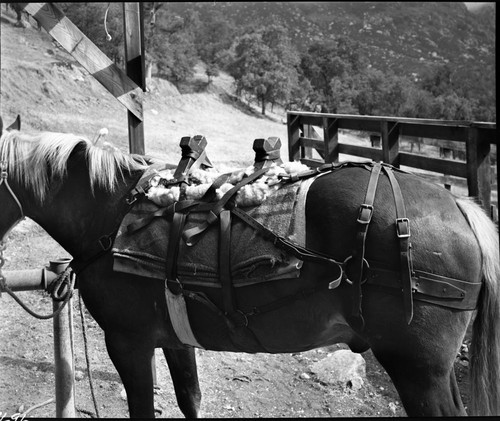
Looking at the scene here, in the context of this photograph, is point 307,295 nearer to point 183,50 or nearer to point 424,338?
point 424,338

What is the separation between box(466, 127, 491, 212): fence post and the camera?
13.5 ft

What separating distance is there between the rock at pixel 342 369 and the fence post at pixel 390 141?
2.35m

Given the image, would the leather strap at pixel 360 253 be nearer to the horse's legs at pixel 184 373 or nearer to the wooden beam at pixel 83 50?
the horse's legs at pixel 184 373

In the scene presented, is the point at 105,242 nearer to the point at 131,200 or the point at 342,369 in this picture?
the point at 131,200

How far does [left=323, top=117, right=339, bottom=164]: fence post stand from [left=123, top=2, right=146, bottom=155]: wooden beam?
3336mm

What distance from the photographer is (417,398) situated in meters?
2.00

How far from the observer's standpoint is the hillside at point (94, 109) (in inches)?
592

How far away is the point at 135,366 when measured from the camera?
8.25ft

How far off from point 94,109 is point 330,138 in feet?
43.8

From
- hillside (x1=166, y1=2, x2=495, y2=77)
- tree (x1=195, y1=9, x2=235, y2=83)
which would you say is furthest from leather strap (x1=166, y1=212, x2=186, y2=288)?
hillside (x1=166, y1=2, x2=495, y2=77)

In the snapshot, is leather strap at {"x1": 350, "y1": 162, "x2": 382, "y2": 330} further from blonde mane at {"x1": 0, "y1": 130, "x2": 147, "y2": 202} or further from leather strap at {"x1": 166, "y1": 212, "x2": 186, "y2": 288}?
blonde mane at {"x1": 0, "y1": 130, "x2": 147, "y2": 202}

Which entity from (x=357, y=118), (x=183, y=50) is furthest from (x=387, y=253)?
(x=183, y=50)

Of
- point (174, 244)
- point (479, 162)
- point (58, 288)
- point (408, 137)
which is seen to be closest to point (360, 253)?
point (174, 244)

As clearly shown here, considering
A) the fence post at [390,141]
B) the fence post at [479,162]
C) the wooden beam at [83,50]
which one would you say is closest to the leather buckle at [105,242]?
the wooden beam at [83,50]
